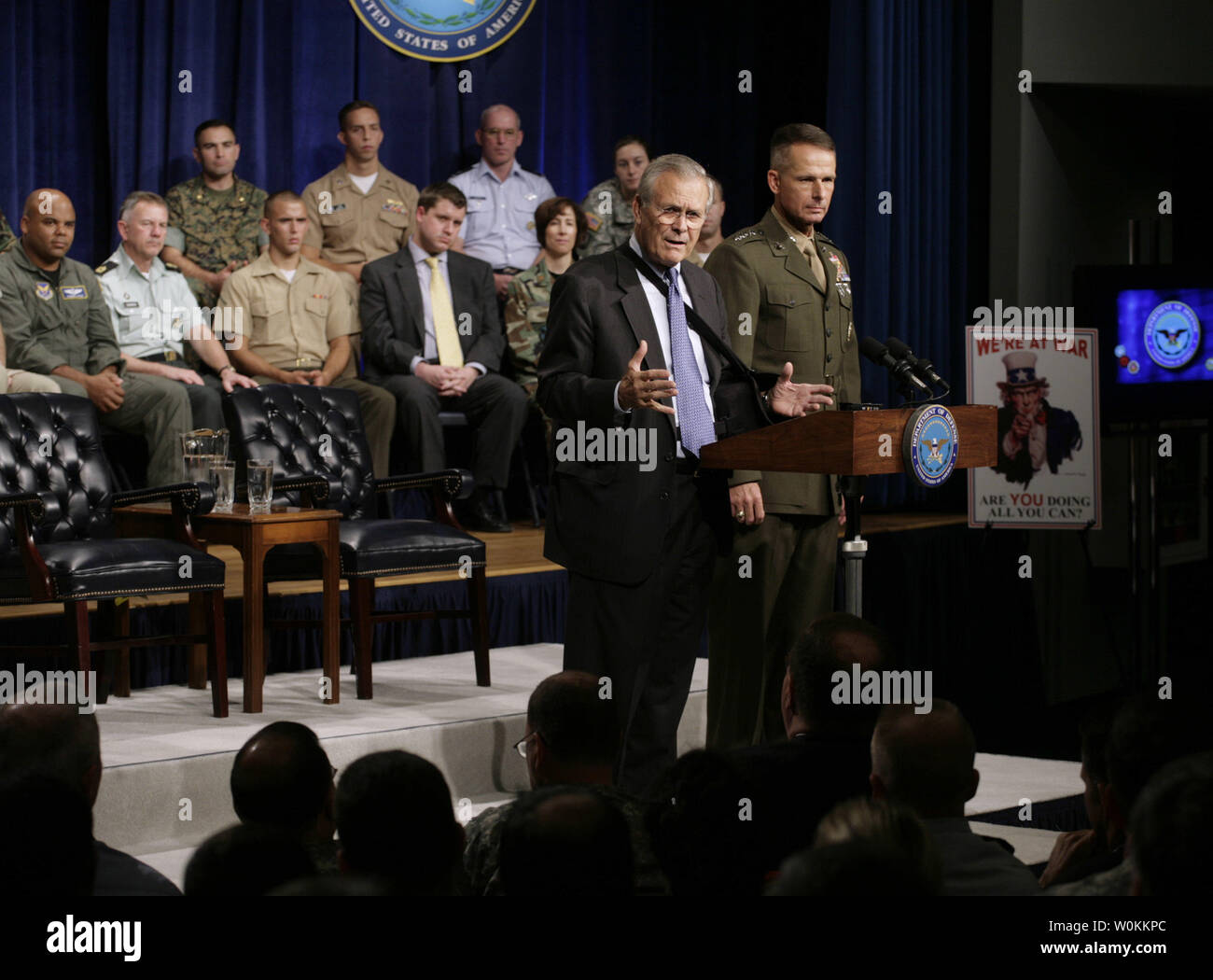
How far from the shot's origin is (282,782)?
6.51 ft

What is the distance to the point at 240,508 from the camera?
439 centimetres

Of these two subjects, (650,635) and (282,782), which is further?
(650,635)

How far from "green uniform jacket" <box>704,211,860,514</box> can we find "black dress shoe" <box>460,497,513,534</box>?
3.02 metres

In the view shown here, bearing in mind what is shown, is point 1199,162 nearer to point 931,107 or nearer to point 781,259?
point 931,107

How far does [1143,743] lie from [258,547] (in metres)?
2.74

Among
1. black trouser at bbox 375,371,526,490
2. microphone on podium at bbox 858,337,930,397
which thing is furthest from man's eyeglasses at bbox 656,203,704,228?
black trouser at bbox 375,371,526,490

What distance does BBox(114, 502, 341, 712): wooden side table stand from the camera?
4121 millimetres

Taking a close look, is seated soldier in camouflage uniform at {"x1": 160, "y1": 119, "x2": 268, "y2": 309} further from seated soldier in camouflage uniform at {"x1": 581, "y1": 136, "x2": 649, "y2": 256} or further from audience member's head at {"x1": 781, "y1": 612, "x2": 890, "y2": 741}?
audience member's head at {"x1": 781, "y1": 612, "x2": 890, "y2": 741}

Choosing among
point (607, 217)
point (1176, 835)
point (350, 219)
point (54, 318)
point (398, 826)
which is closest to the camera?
point (1176, 835)

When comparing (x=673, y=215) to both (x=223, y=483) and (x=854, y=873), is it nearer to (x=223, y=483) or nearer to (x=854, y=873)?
(x=223, y=483)

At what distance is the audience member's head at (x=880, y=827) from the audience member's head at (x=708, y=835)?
0.37m

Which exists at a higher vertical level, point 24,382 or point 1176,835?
point 24,382

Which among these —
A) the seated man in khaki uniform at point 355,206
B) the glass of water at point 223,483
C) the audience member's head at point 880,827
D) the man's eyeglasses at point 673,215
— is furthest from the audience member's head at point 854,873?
the seated man in khaki uniform at point 355,206

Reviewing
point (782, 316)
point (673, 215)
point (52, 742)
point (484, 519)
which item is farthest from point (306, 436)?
point (52, 742)
